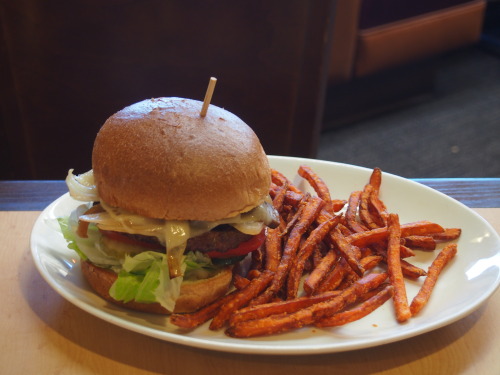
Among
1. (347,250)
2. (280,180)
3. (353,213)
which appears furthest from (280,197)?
(347,250)

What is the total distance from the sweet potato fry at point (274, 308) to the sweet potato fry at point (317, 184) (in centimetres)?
58

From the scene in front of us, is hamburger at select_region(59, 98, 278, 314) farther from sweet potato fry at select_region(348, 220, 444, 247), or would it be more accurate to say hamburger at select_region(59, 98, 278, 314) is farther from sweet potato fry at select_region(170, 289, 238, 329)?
sweet potato fry at select_region(348, 220, 444, 247)

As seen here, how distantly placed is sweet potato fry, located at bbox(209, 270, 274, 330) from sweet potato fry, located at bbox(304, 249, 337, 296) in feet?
0.42

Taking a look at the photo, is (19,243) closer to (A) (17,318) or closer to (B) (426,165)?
(A) (17,318)

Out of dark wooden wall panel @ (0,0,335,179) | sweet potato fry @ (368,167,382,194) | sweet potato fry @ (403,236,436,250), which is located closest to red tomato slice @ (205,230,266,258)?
sweet potato fry @ (403,236,436,250)

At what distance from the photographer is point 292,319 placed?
1743 millimetres

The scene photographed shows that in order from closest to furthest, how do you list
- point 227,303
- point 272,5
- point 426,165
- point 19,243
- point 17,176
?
1. point 227,303
2. point 19,243
3. point 272,5
4. point 17,176
5. point 426,165

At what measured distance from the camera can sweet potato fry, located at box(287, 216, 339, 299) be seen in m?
1.96

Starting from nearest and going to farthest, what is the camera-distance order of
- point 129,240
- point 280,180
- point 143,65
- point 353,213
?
point 129,240, point 353,213, point 280,180, point 143,65

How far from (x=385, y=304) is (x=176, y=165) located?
2.65ft

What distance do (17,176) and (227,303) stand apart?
2528 mm

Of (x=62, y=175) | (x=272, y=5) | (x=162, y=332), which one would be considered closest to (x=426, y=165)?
(x=272, y=5)

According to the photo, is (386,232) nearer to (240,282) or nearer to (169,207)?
(240,282)

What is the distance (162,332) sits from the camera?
65.8 inches
